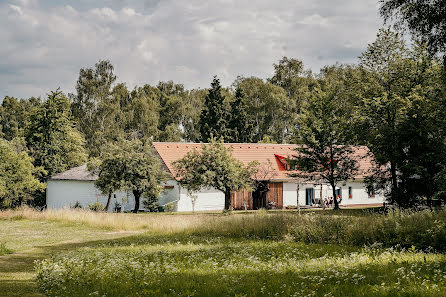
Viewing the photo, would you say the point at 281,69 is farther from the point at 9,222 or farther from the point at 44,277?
the point at 44,277

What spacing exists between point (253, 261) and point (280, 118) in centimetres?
5833

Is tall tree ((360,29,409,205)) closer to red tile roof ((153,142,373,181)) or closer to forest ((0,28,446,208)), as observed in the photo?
forest ((0,28,446,208))

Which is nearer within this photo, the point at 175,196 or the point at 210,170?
the point at 210,170

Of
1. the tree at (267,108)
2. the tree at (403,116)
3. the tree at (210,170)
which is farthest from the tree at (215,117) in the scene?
the tree at (403,116)

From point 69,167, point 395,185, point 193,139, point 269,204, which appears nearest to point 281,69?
point 193,139

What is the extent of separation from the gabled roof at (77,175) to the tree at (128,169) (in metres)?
8.25

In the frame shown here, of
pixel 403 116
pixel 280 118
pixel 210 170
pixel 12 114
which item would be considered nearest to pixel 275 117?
pixel 280 118

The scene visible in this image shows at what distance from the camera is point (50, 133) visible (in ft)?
180

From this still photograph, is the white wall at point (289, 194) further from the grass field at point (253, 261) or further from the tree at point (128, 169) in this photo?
the grass field at point (253, 261)

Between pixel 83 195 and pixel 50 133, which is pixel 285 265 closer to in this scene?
pixel 83 195

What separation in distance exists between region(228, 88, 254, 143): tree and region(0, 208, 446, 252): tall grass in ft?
132

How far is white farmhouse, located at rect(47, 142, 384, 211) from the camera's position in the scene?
152 ft

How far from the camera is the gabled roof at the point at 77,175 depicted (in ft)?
161

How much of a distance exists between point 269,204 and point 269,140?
2047cm
